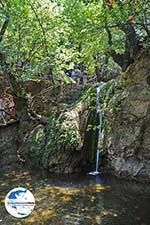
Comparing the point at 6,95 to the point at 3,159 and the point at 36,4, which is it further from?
the point at 36,4

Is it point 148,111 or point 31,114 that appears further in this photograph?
point 31,114

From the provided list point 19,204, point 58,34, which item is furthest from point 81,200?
point 58,34

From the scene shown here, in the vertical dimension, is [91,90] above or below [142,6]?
below

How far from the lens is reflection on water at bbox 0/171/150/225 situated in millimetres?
8172

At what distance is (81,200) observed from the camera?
9.48 m

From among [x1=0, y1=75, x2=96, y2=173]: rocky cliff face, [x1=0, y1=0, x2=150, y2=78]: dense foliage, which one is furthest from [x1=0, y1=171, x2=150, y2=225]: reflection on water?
[x1=0, y1=0, x2=150, y2=78]: dense foliage

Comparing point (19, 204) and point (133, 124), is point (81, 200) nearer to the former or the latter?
point (133, 124)

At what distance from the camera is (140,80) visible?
452 inches

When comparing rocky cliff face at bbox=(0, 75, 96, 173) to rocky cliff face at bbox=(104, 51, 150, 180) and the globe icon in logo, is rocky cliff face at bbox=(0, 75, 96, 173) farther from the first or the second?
the globe icon in logo

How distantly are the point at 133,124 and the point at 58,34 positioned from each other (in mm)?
4242

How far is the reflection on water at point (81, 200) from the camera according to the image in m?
8.17

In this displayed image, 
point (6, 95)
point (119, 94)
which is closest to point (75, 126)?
point (119, 94)

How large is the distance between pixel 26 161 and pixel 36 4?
5.17 m

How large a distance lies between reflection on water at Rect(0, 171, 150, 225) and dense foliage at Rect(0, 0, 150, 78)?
367cm
